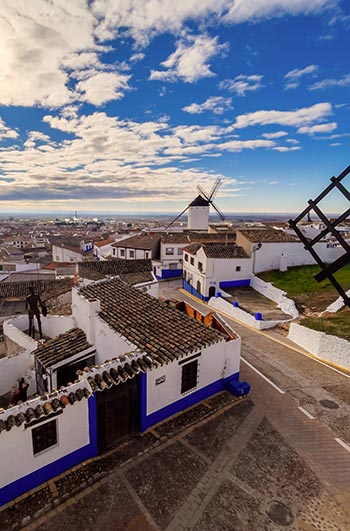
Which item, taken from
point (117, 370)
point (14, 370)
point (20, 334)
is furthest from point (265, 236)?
point (117, 370)

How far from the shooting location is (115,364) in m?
10.9

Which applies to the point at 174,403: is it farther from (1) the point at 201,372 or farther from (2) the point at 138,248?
(2) the point at 138,248

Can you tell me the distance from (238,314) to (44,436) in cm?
2157

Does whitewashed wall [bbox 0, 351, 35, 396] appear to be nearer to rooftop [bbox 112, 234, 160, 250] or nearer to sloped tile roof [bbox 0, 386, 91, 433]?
sloped tile roof [bbox 0, 386, 91, 433]

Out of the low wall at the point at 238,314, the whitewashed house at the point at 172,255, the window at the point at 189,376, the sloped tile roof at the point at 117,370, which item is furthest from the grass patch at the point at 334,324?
the whitewashed house at the point at 172,255

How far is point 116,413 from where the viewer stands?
11203 millimetres

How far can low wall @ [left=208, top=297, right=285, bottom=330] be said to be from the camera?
25547 mm

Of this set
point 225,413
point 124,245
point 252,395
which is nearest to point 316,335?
point 252,395

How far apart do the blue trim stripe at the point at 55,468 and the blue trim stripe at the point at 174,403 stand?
1.92 m

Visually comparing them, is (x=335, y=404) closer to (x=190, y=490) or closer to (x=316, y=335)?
(x=316, y=335)

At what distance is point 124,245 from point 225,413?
4604 cm

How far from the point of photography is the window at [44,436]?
9.34m

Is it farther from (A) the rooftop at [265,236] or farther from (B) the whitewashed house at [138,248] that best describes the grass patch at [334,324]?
(B) the whitewashed house at [138,248]

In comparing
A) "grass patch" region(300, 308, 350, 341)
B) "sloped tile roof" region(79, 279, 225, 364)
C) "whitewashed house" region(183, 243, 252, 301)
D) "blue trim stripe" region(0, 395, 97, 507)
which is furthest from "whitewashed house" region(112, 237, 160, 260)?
"blue trim stripe" region(0, 395, 97, 507)
